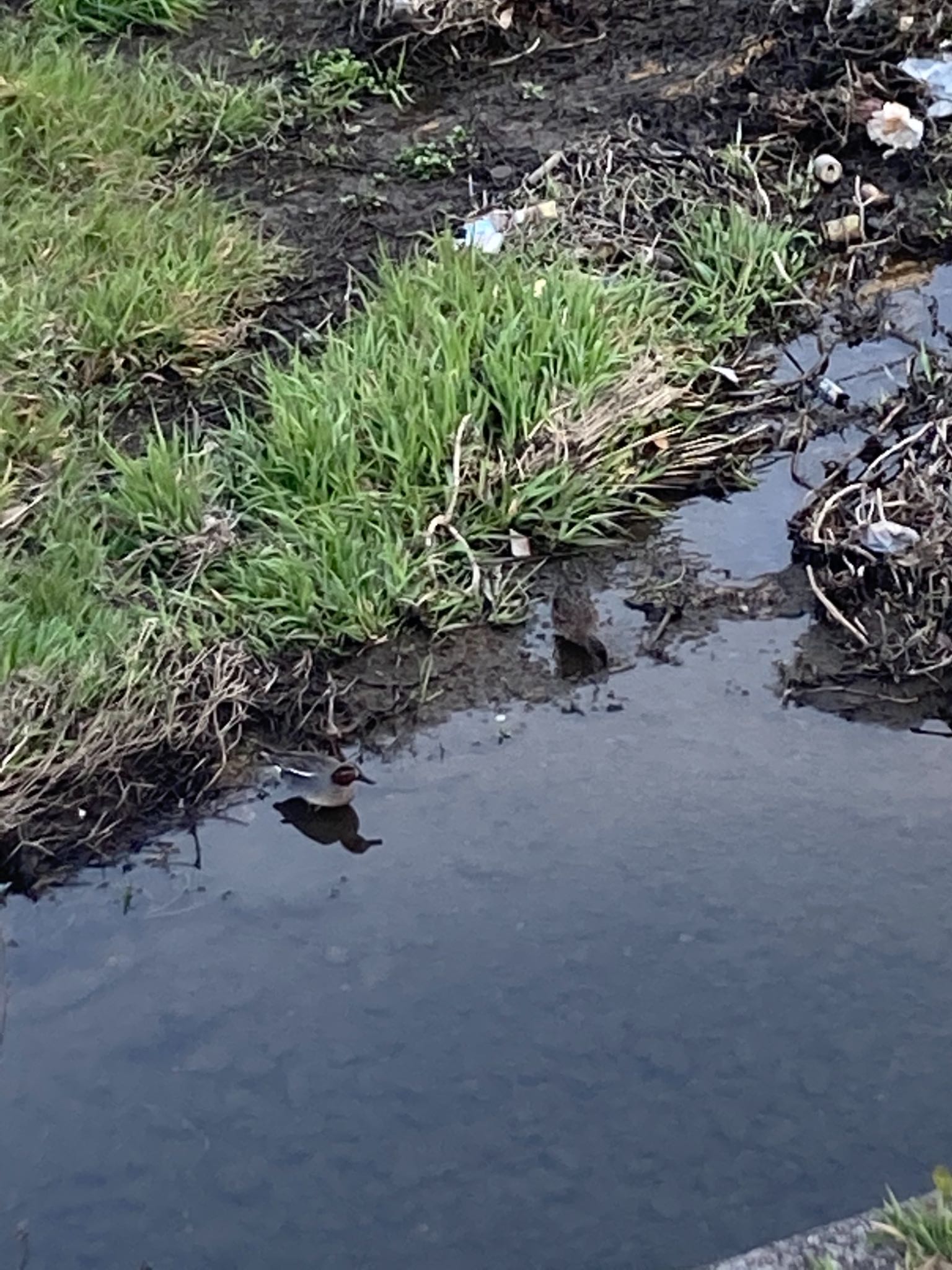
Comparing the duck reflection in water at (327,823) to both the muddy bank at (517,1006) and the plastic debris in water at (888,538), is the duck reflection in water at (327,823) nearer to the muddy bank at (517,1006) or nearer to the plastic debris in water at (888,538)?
the muddy bank at (517,1006)

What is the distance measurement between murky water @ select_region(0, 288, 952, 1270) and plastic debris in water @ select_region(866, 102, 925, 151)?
229 cm

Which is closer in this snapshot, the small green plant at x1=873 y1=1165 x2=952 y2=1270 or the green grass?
the small green plant at x1=873 y1=1165 x2=952 y2=1270

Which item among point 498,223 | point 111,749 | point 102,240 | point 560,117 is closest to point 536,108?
point 560,117

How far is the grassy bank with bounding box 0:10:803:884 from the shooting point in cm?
360

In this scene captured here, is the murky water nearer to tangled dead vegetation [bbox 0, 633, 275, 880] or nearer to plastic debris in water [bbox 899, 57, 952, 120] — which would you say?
tangled dead vegetation [bbox 0, 633, 275, 880]

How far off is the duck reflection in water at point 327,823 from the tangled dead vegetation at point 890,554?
1.15 m

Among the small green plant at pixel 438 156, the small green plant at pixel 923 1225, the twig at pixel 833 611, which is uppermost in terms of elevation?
the small green plant at pixel 438 156

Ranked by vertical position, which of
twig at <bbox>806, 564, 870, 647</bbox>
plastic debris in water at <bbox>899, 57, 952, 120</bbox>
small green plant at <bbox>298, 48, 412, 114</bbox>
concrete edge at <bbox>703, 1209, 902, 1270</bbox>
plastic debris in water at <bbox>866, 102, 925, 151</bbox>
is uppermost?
plastic debris in water at <bbox>899, 57, 952, 120</bbox>

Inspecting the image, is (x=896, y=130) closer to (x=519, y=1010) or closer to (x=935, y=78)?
(x=935, y=78)

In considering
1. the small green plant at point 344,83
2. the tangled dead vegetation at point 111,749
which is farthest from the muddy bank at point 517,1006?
the small green plant at point 344,83

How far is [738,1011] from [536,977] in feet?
1.23

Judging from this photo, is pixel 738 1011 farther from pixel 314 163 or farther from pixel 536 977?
pixel 314 163

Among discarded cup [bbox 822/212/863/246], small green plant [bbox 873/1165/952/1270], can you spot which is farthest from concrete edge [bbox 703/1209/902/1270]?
discarded cup [bbox 822/212/863/246]

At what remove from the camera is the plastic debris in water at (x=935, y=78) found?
5223 millimetres
